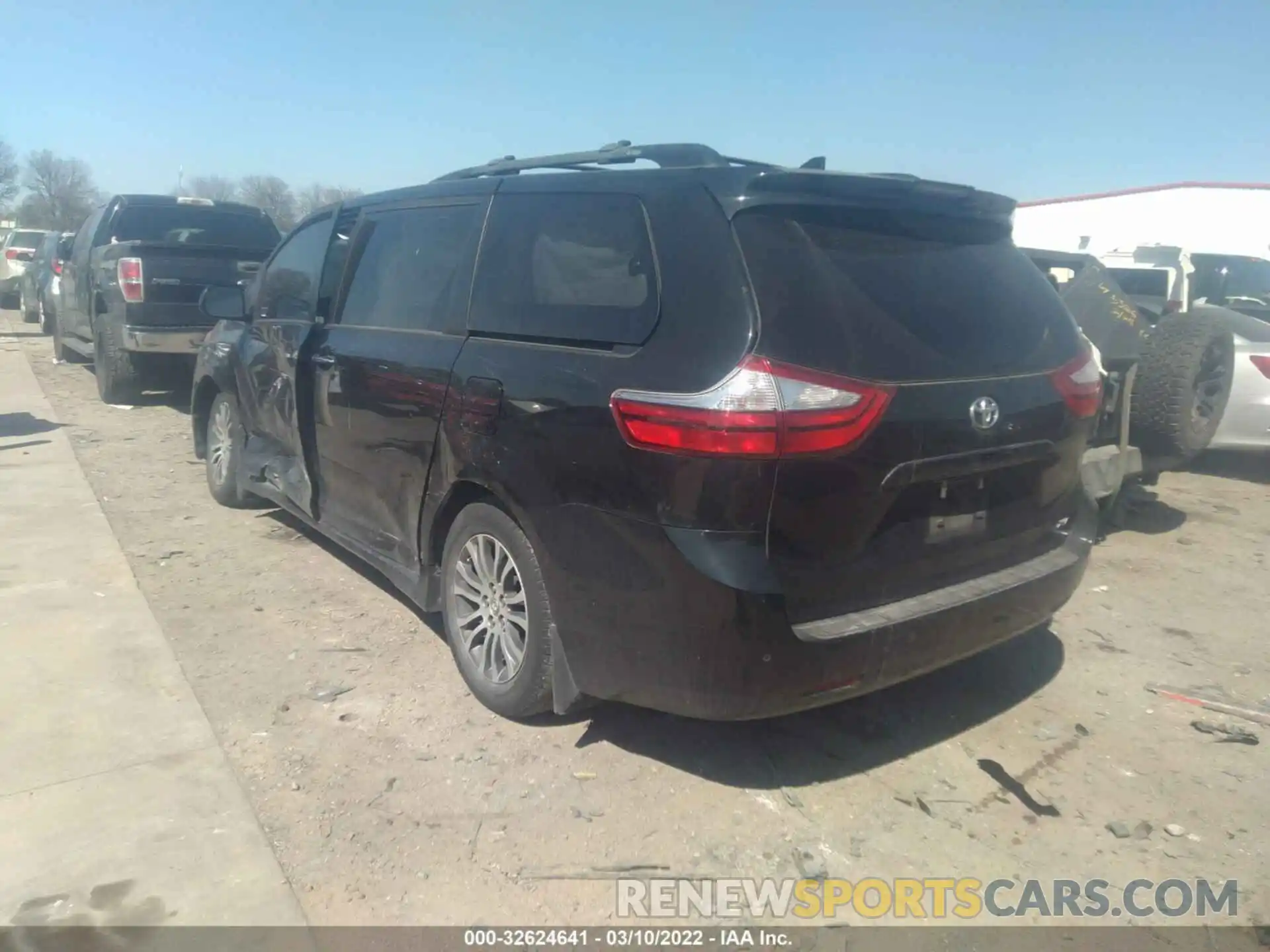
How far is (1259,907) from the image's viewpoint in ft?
9.16

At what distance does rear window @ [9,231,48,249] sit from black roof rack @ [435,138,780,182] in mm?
27161

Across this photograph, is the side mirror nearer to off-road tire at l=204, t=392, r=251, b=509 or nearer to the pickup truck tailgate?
off-road tire at l=204, t=392, r=251, b=509

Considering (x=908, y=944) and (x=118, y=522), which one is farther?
(x=118, y=522)

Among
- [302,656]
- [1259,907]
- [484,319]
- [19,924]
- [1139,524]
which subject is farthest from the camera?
[1139,524]

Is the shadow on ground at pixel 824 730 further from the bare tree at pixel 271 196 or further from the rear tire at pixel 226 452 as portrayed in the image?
the bare tree at pixel 271 196

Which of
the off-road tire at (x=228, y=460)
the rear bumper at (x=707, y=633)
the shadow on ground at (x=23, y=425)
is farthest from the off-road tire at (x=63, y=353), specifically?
the rear bumper at (x=707, y=633)

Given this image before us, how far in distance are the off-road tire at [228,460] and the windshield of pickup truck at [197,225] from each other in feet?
17.2

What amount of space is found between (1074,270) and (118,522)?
6.00 meters

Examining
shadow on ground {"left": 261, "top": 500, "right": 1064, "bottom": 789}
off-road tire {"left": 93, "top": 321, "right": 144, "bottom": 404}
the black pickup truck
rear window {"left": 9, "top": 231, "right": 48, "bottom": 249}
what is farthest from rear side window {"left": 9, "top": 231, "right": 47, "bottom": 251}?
shadow on ground {"left": 261, "top": 500, "right": 1064, "bottom": 789}

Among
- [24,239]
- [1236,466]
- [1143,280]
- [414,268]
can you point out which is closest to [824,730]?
[414,268]

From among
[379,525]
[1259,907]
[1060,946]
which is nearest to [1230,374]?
[1259,907]

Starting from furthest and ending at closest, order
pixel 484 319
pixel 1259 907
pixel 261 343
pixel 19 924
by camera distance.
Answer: pixel 261 343
pixel 484 319
pixel 1259 907
pixel 19 924

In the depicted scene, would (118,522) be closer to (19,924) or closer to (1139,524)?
(19,924)

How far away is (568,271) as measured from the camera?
340 centimetres
